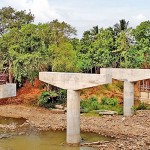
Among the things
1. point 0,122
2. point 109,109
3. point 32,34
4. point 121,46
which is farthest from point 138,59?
point 0,122

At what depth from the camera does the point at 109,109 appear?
30484 mm

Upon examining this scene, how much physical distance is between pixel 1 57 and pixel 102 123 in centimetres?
1365

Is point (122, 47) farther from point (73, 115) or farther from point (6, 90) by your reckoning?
point (6, 90)

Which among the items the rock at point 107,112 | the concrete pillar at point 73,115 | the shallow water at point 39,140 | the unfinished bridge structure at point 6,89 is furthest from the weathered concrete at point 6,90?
the rock at point 107,112

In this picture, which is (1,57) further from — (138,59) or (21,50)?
(138,59)

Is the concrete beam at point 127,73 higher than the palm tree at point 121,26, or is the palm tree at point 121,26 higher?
the palm tree at point 121,26

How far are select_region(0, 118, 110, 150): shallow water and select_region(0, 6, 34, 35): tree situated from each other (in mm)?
20066

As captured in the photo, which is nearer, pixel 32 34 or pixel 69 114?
pixel 69 114

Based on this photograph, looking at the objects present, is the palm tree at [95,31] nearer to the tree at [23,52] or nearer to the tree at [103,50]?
the tree at [103,50]

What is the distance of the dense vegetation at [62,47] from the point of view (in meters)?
31.9

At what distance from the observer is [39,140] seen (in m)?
21.5

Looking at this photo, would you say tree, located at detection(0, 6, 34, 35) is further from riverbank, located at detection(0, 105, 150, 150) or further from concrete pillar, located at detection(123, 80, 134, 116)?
concrete pillar, located at detection(123, 80, 134, 116)

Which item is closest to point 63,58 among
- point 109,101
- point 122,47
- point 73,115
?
point 109,101

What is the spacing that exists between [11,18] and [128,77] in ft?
67.3
